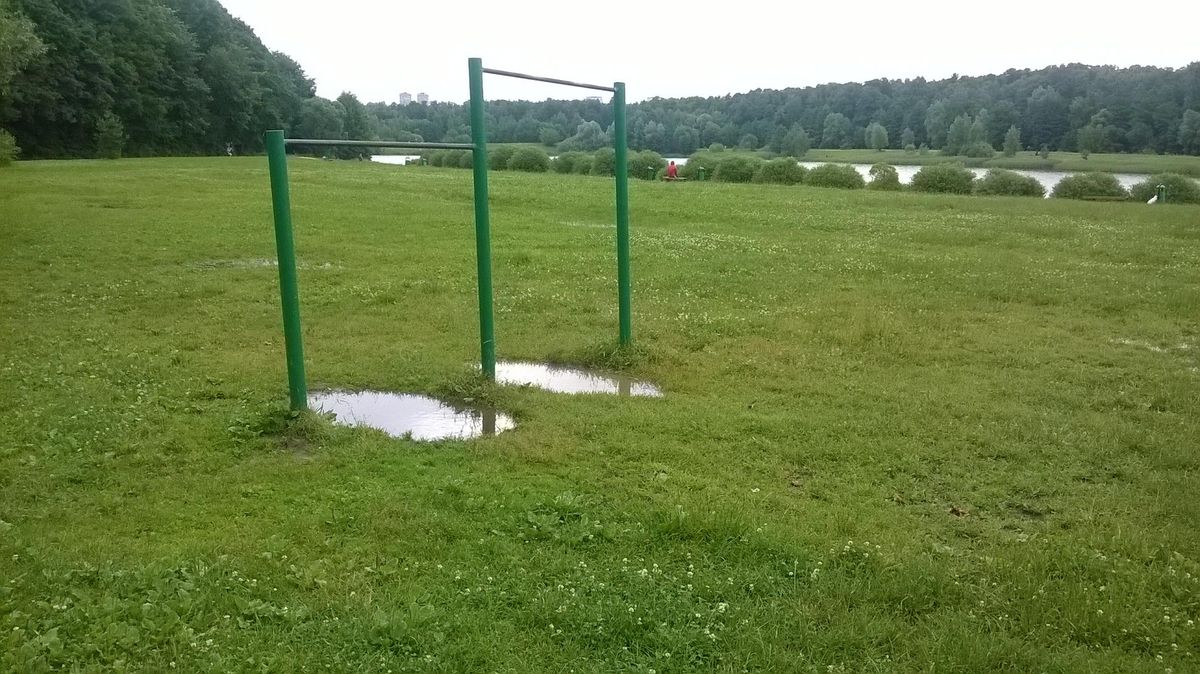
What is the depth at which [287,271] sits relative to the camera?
618 centimetres

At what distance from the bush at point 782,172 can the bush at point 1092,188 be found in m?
9.15

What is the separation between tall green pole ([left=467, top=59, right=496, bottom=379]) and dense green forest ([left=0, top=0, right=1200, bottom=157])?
24.3 meters

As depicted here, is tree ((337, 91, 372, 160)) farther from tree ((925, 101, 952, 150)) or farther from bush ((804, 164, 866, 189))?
bush ((804, 164, 866, 189))

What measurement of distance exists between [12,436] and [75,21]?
Answer: 6096 centimetres

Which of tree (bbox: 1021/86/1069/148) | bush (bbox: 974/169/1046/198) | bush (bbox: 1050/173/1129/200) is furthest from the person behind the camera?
tree (bbox: 1021/86/1069/148)

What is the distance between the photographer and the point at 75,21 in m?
55.7

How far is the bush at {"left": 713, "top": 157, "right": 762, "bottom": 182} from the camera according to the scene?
3700 cm

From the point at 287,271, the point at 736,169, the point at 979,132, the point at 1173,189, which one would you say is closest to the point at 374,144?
the point at 287,271

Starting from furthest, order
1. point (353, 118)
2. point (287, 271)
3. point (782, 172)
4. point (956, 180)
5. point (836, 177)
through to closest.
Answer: point (353, 118), point (782, 172), point (836, 177), point (956, 180), point (287, 271)

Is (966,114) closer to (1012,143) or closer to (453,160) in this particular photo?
(1012,143)

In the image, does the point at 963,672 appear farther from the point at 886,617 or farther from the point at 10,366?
the point at 10,366

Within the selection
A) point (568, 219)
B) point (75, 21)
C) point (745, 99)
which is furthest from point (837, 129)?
point (75, 21)

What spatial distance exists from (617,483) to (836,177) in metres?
Answer: 30.3

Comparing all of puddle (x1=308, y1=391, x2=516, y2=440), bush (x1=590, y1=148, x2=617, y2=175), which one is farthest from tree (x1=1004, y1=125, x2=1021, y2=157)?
puddle (x1=308, y1=391, x2=516, y2=440)
